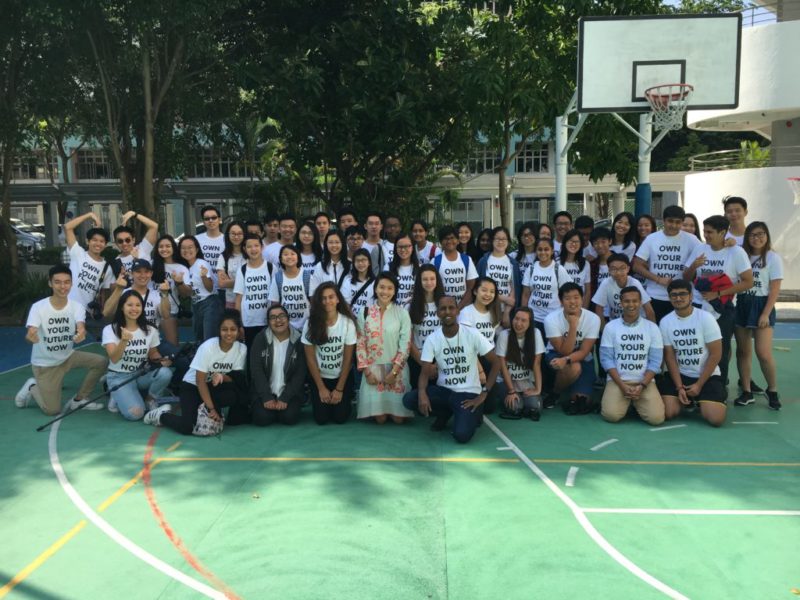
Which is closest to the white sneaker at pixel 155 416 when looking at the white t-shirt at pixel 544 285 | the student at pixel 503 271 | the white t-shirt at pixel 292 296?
the white t-shirt at pixel 292 296

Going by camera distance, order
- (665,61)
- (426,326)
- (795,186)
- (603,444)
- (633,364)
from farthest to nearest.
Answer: (795,186) → (665,61) → (426,326) → (633,364) → (603,444)

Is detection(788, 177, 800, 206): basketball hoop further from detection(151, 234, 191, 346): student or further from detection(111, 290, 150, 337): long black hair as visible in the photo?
detection(111, 290, 150, 337): long black hair

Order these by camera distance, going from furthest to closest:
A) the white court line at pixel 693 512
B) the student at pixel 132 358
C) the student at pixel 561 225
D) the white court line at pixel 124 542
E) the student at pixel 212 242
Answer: the student at pixel 561 225
the student at pixel 212 242
the student at pixel 132 358
the white court line at pixel 693 512
the white court line at pixel 124 542

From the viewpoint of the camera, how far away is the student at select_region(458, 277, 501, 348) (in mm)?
6875

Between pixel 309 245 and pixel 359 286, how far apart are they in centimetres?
82

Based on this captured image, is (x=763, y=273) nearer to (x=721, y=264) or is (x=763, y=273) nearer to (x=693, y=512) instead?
(x=721, y=264)

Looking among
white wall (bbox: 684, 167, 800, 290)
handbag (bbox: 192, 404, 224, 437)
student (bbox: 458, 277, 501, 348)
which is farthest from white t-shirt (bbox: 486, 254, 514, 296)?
white wall (bbox: 684, 167, 800, 290)

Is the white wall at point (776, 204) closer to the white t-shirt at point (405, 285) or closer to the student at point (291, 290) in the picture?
the white t-shirt at point (405, 285)

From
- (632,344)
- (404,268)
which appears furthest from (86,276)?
(632,344)

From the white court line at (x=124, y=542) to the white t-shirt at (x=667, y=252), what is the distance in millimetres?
5552

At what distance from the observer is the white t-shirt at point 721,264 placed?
728 cm

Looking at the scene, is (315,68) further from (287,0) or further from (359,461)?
(359,461)

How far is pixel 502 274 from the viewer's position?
7859 millimetres

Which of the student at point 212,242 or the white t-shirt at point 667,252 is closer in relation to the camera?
the white t-shirt at point 667,252
